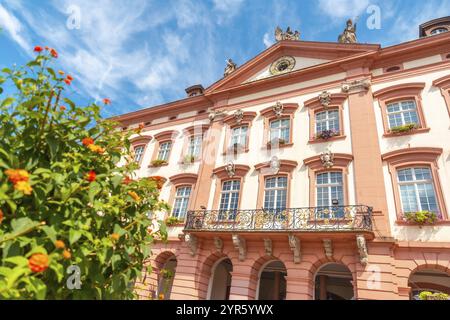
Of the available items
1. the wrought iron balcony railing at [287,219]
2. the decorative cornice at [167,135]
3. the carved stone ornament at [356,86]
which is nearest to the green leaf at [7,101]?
the wrought iron balcony railing at [287,219]

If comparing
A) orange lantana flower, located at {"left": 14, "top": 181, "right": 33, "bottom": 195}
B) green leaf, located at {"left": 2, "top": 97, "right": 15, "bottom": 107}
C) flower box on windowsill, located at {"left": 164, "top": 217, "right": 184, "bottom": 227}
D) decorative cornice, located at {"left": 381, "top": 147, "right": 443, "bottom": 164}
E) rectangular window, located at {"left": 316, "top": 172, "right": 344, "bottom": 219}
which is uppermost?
decorative cornice, located at {"left": 381, "top": 147, "right": 443, "bottom": 164}

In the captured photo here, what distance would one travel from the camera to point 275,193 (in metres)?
14.0

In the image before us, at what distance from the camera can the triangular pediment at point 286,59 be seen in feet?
51.7

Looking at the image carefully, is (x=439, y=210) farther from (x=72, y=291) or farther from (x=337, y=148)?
(x=72, y=291)

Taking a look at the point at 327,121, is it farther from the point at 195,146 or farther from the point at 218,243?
the point at 195,146

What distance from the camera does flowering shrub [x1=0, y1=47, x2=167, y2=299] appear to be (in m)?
2.45

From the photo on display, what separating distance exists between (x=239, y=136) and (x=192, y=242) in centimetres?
678

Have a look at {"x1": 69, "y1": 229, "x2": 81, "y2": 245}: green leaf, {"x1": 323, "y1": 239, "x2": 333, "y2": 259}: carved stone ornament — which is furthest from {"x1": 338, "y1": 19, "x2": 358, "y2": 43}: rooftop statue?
{"x1": 69, "y1": 229, "x2": 81, "y2": 245}: green leaf

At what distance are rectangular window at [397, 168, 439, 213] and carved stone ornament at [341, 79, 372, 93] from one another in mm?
4597

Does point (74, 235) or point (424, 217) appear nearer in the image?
point (74, 235)

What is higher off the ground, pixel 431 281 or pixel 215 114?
pixel 215 114

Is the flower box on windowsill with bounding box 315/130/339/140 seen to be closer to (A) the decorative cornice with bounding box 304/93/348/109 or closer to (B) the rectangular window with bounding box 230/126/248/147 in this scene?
(A) the decorative cornice with bounding box 304/93/348/109

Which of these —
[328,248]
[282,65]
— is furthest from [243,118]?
[328,248]
